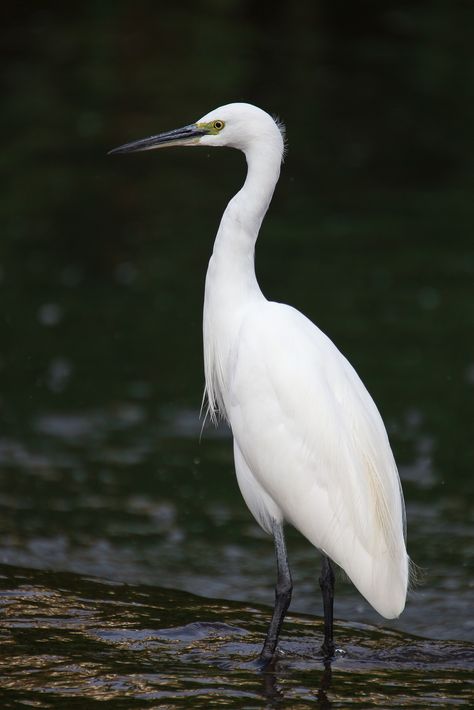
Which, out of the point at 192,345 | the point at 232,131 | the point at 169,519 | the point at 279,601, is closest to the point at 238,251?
the point at 232,131

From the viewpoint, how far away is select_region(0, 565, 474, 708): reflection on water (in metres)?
3.99

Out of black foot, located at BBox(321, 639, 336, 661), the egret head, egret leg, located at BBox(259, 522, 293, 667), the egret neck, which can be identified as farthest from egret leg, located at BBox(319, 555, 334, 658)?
the egret head

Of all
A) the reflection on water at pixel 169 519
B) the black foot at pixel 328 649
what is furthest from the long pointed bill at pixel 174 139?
the reflection on water at pixel 169 519

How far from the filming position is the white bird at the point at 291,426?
431cm

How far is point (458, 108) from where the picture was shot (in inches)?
573

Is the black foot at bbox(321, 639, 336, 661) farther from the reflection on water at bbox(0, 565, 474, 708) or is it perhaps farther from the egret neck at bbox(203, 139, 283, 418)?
the egret neck at bbox(203, 139, 283, 418)

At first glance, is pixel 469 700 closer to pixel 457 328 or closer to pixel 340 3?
pixel 457 328

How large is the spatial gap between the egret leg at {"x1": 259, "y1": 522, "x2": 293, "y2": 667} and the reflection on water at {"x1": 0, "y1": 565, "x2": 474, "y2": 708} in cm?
5

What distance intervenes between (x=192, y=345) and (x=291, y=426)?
4.16 m

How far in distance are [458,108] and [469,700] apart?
1127 centimetres

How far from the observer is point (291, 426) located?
4406 millimetres

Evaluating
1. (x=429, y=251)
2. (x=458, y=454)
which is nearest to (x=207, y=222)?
(x=429, y=251)

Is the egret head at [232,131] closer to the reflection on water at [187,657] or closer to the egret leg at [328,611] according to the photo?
the egret leg at [328,611]

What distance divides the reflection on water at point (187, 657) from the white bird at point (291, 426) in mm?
Result: 175
